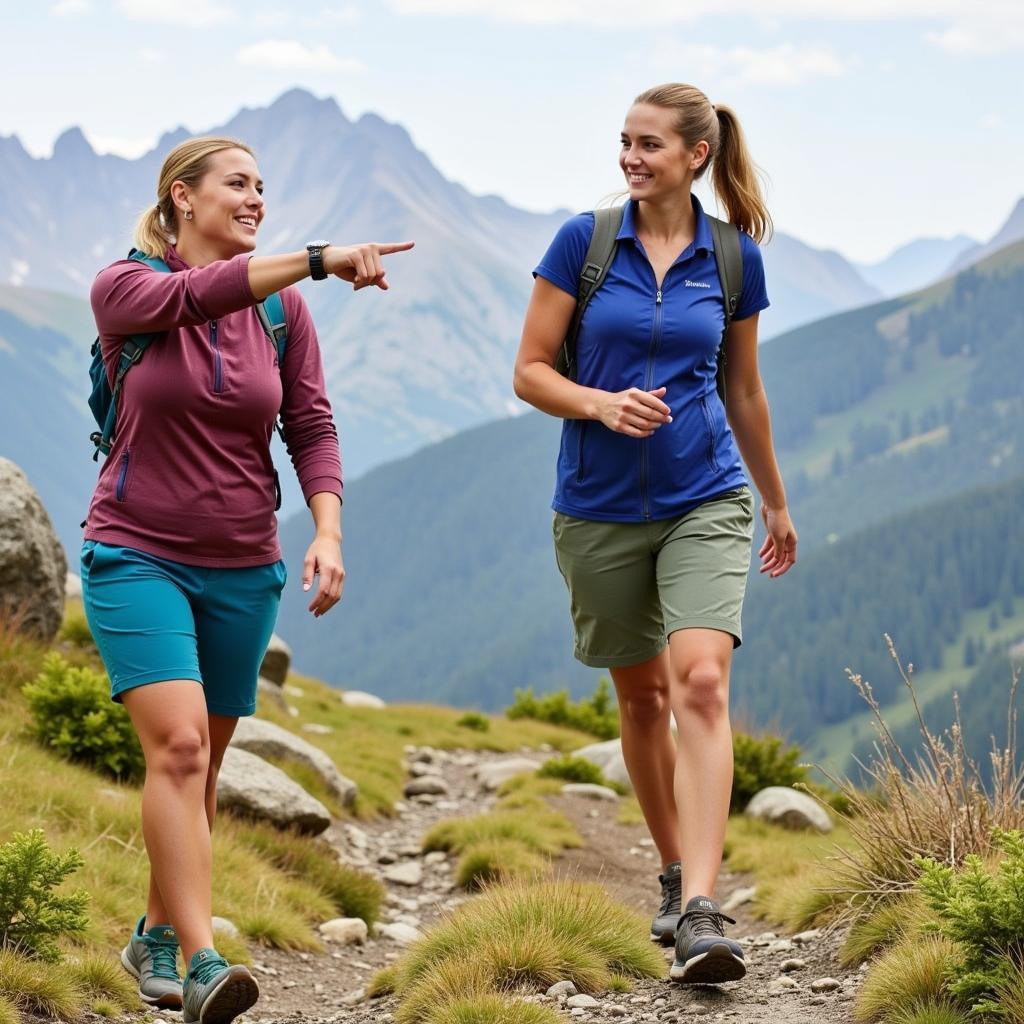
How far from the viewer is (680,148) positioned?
5.09 m

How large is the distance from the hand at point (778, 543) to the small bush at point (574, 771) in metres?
9.19

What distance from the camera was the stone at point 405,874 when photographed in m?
9.44

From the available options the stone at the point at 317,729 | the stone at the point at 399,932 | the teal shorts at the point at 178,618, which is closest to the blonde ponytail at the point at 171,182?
the teal shorts at the point at 178,618

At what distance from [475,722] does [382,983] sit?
15.5m

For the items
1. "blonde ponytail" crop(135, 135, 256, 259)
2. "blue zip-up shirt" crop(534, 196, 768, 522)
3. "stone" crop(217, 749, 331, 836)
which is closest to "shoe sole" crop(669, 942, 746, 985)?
"blue zip-up shirt" crop(534, 196, 768, 522)

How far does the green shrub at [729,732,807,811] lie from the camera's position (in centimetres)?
1338

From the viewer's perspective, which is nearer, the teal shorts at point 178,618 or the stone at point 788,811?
the teal shorts at point 178,618

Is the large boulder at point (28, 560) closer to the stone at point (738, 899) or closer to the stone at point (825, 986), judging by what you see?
the stone at point (738, 899)

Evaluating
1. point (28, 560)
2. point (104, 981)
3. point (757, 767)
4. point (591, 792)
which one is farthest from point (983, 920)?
point (591, 792)

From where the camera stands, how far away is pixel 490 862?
9.05 meters

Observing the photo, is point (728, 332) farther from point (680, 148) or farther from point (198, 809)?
point (198, 809)

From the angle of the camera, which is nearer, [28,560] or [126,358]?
[126,358]

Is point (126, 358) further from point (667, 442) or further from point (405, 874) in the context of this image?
point (405, 874)

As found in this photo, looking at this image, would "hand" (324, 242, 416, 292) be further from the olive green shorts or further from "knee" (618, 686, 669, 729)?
"knee" (618, 686, 669, 729)
